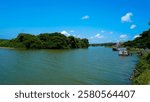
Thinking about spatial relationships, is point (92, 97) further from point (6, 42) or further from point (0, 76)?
point (6, 42)

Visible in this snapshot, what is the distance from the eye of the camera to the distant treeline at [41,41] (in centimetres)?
3503

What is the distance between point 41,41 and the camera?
3706 cm

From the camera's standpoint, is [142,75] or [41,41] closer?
[142,75]

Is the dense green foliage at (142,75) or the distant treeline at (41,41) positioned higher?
the distant treeline at (41,41)

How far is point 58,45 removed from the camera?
38.8 m

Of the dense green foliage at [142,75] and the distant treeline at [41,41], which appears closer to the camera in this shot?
the dense green foliage at [142,75]

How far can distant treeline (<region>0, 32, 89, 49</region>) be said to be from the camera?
115 feet

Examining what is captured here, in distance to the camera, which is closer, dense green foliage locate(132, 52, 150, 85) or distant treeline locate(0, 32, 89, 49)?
dense green foliage locate(132, 52, 150, 85)

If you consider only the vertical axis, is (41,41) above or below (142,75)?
above

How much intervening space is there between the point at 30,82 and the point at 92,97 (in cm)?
544

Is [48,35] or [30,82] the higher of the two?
[48,35]

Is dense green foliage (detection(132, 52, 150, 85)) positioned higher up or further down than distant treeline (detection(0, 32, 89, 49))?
further down

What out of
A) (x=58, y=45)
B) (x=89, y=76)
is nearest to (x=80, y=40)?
(x=58, y=45)

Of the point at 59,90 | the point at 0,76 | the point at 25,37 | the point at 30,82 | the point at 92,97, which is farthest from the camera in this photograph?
the point at 25,37
